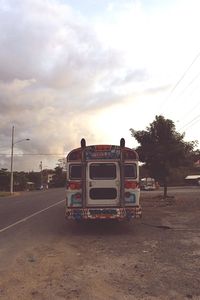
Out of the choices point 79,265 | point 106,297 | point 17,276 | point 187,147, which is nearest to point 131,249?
point 79,265

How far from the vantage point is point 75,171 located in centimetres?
1612

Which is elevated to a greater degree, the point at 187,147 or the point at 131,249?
the point at 187,147

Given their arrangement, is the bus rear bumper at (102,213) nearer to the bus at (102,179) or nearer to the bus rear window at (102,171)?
the bus at (102,179)

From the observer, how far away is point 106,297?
7.44 metres

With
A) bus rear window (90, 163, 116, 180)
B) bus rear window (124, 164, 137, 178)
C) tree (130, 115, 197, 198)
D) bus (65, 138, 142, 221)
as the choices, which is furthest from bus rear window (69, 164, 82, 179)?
tree (130, 115, 197, 198)

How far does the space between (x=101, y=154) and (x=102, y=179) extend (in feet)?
2.73

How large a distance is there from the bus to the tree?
53.1 feet

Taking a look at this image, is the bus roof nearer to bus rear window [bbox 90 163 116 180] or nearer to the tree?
bus rear window [bbox 90 163 116 180]

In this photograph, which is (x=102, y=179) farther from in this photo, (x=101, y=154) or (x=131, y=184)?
(x=131, y=184)

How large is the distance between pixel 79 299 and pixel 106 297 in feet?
1.41

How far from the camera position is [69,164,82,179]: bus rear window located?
16078mm

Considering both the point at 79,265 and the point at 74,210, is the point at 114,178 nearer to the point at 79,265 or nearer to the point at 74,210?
the point at 74,210

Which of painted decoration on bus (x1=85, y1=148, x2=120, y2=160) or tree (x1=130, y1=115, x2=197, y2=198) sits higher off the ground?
tree (x1=130, y1=115, x2=197, y2=198)

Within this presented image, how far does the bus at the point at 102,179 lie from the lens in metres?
15.9
